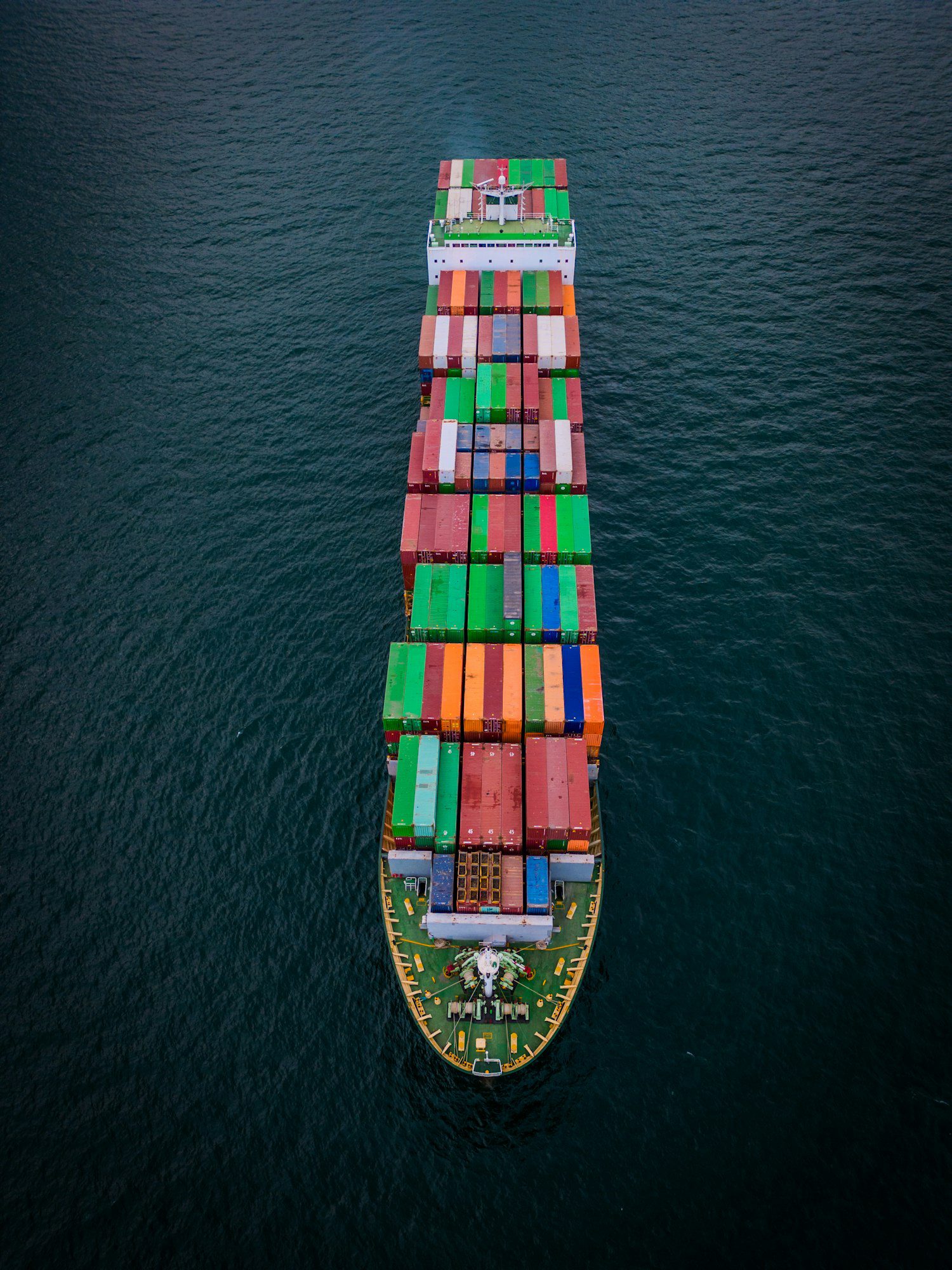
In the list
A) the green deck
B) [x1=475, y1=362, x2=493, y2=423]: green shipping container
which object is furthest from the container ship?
[x1=475, y1=362, x2=493, y2=423]: green shipping container

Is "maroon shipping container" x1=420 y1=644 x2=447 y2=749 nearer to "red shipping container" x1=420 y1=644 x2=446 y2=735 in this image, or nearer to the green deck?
"red shipping container" x1=420 y1=644 x2=446 y2=735

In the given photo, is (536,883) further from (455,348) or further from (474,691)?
(455,348)

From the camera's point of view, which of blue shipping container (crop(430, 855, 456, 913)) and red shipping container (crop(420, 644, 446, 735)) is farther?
red shipping container (crop(420, 644, 446, 735))

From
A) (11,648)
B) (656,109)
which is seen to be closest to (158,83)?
(656,109)

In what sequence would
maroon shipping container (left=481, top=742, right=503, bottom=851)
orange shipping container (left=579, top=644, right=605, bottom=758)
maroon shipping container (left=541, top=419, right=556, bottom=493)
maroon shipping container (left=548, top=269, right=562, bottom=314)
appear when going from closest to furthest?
maroon shipping container (left=481, top=742, right=503, bottom=851) → orange shipping container (left=579, top=644, right=605, bottom=758) → maroon shipping container (left=541, top=419, right=556, bottom=493) → maroon shipping container (left=548, top=269, right=562, bottom=314)

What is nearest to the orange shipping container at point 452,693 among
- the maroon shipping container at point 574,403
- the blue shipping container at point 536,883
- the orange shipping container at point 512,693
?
the orange shipping container at point 512,693

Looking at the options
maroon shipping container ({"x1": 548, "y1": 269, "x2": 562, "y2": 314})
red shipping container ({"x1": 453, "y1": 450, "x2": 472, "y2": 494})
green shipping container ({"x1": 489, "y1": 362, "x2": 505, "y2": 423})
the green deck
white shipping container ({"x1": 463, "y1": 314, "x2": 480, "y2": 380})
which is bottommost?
the green deck

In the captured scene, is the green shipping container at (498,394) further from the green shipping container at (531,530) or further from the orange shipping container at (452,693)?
the orange shipping container at (452,693)

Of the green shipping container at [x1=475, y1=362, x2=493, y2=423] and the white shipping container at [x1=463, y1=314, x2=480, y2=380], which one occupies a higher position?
the white shipping container at [x1=463, y1=314, x2=480, y2=380]
